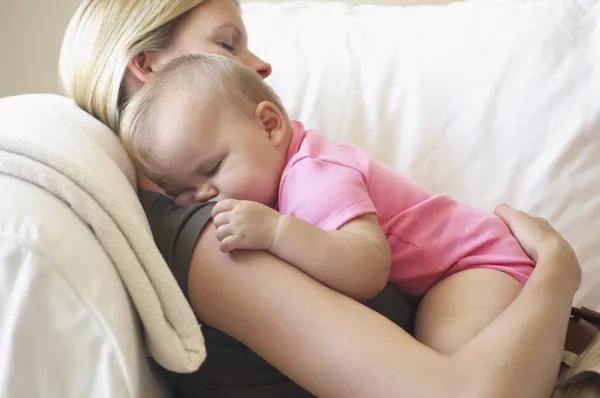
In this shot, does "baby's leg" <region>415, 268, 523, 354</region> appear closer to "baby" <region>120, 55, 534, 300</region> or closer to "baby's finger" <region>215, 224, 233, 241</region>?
"baby" <region>120, 55, 534, 300</region>

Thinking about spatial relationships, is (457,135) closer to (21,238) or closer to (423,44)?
(423,44)

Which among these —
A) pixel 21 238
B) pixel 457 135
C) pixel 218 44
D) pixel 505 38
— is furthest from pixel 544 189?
pixel 21 238

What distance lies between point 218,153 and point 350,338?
0.93 ft

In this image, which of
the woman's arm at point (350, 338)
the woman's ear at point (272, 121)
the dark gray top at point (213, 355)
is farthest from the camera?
the woman's ear at point (272, 121)

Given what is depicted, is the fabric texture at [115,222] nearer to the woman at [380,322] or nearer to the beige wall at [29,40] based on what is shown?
the woman at [380,322]

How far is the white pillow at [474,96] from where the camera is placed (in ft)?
3.51

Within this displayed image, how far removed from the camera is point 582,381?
2.18 feet

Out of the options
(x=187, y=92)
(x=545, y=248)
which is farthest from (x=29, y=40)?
(x=545, y=248)

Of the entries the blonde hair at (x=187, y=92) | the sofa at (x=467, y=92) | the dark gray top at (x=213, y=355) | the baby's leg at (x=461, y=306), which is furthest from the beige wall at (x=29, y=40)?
the baby's leg at (x=461, y=306)

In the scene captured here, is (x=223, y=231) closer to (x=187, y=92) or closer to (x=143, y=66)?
(x=187, y=92)

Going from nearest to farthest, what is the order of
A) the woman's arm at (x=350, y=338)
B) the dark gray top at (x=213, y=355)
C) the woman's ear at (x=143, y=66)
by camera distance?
the woman's arm at (x=350, y=338), the dark gray top at (x=213, y=355), the woman's ear at (x=143, y=66)

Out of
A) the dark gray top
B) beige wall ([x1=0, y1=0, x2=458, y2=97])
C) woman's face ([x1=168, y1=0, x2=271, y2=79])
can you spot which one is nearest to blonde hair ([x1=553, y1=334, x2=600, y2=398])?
the dark gray top

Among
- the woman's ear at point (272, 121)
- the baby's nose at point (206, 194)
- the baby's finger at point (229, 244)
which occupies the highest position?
the woman's ear at point (272, 121)

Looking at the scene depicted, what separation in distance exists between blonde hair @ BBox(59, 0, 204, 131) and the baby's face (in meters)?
0.17
